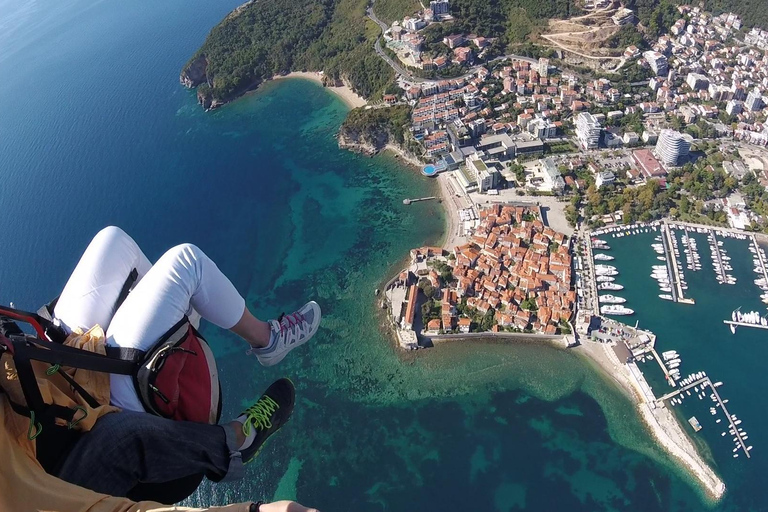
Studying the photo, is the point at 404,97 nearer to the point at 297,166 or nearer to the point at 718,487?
the point at 297,166

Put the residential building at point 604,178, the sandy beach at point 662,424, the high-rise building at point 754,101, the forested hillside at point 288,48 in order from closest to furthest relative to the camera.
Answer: the sandy beach at point 662,424, the residential building at point 604,178, the high-rise building at point 754,101, the forested hillside at point 288,48

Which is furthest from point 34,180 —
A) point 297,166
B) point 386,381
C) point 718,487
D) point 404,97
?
point 718,487

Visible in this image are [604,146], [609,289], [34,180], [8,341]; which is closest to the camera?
[8,341]

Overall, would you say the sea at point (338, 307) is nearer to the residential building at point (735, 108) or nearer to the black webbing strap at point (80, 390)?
the black webbing strap at point (80, 390)

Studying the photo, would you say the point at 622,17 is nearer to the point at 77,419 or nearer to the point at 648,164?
the point at 648,164

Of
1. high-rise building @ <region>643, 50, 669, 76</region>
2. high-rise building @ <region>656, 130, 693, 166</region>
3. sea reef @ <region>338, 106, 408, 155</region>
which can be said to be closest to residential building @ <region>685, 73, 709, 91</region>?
high-rise building @ <region>643, 50, 669, 76</region>

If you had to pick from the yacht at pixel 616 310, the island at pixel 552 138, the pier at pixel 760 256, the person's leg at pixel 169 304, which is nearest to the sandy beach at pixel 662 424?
the island at pixel 552 138

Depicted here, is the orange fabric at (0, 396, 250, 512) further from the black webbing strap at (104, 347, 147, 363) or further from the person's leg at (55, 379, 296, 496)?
the black webbing strap at (104, 347, 147, 363)
